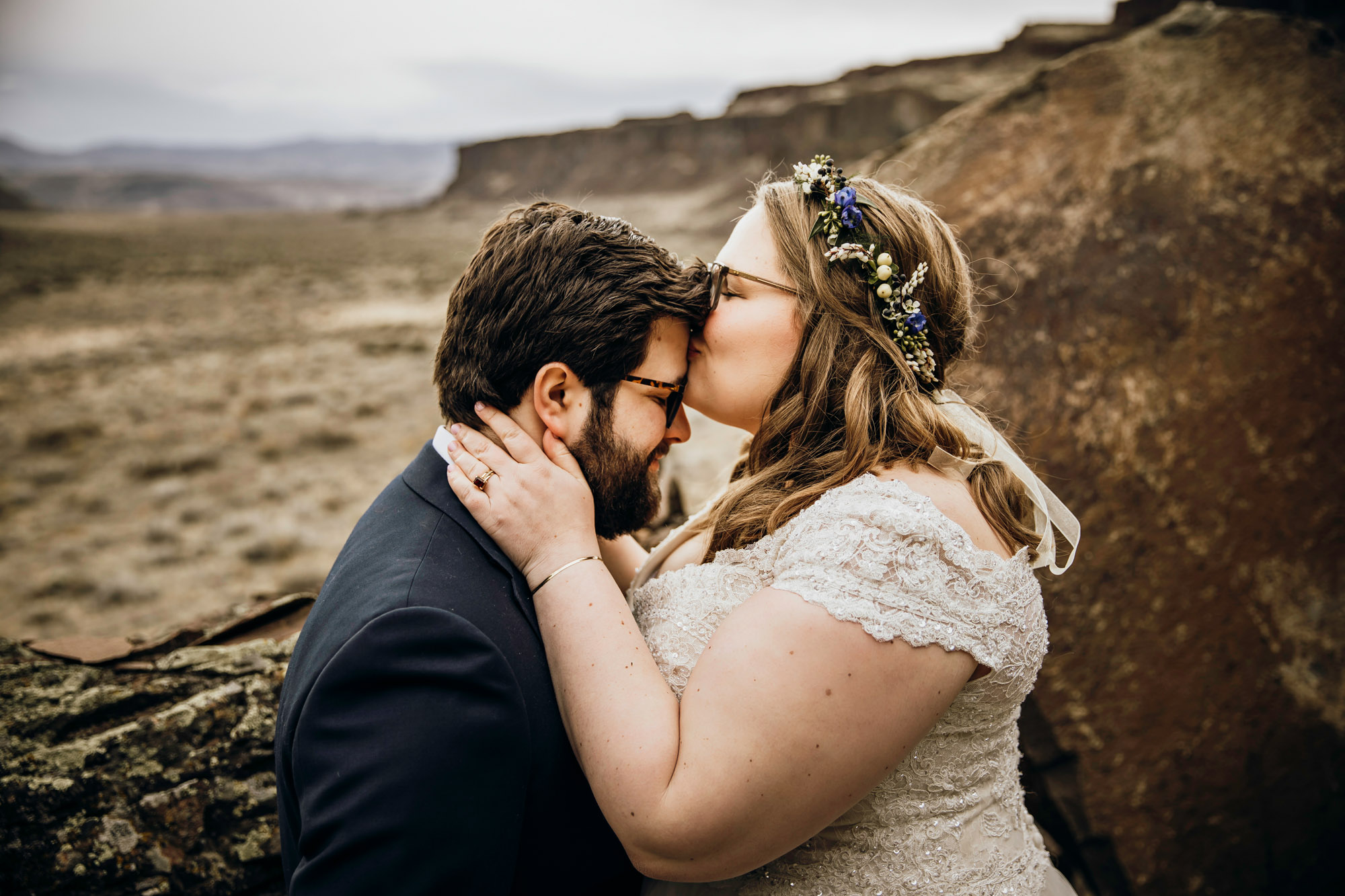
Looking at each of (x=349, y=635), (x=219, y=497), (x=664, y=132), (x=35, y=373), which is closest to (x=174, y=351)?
(x=35, y=373)

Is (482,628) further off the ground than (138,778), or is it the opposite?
(482,628)

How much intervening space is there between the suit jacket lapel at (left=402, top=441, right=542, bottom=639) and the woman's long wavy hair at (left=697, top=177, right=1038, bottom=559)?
55 centimetres

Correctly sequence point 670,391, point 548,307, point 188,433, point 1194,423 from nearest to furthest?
point 548,307
point 670,391
point 1194,423
point 188,433

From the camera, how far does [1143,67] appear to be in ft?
11.7

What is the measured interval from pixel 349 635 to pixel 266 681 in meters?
1.20

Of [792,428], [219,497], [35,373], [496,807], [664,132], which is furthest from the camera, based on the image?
[664,132]

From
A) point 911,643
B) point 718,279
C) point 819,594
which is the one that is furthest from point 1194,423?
point 819,594

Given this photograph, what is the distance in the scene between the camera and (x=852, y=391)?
6.36ft

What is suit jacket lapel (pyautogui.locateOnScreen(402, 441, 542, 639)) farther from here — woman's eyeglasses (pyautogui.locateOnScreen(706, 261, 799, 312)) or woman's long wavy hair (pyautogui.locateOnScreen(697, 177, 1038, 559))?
woman's eyeglasses (pyautogui.locateOnScreen(706, 261, 799, 312))

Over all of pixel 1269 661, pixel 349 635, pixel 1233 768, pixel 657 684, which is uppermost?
pixel 349 635

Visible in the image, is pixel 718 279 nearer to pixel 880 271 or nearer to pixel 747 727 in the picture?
pixel 880 271

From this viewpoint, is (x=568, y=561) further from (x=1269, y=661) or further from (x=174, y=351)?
(x=174, y=351)

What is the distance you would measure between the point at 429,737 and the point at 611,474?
807 millimetres

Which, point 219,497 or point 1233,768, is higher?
point 1233,768
